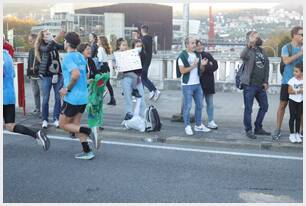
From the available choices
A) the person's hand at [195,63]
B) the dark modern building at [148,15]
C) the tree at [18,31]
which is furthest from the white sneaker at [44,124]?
the dark modern building at [148,15]

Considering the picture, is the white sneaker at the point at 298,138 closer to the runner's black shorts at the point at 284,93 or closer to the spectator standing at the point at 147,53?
the runner's black shorts at the point at 284,93

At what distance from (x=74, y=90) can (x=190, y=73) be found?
7.25 feet

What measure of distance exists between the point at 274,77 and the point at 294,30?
603 cm

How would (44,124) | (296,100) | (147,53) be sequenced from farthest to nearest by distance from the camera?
(147,53), (44,124), (296,100)

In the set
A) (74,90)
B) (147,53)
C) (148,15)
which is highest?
(148,15)

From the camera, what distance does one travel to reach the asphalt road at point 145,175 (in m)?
4.95

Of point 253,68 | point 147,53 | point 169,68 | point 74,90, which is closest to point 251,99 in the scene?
point 253,68

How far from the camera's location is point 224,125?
874 centimetres

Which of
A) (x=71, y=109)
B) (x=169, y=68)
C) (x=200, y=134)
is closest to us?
(x=71, y=109)

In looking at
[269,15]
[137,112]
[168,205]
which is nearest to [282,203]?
[168,205]

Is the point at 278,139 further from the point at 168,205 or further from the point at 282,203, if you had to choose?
the point at 168,205

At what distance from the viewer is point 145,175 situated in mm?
5668

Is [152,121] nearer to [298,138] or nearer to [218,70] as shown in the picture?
[298,138]

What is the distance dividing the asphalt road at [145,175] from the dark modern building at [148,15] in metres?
110
